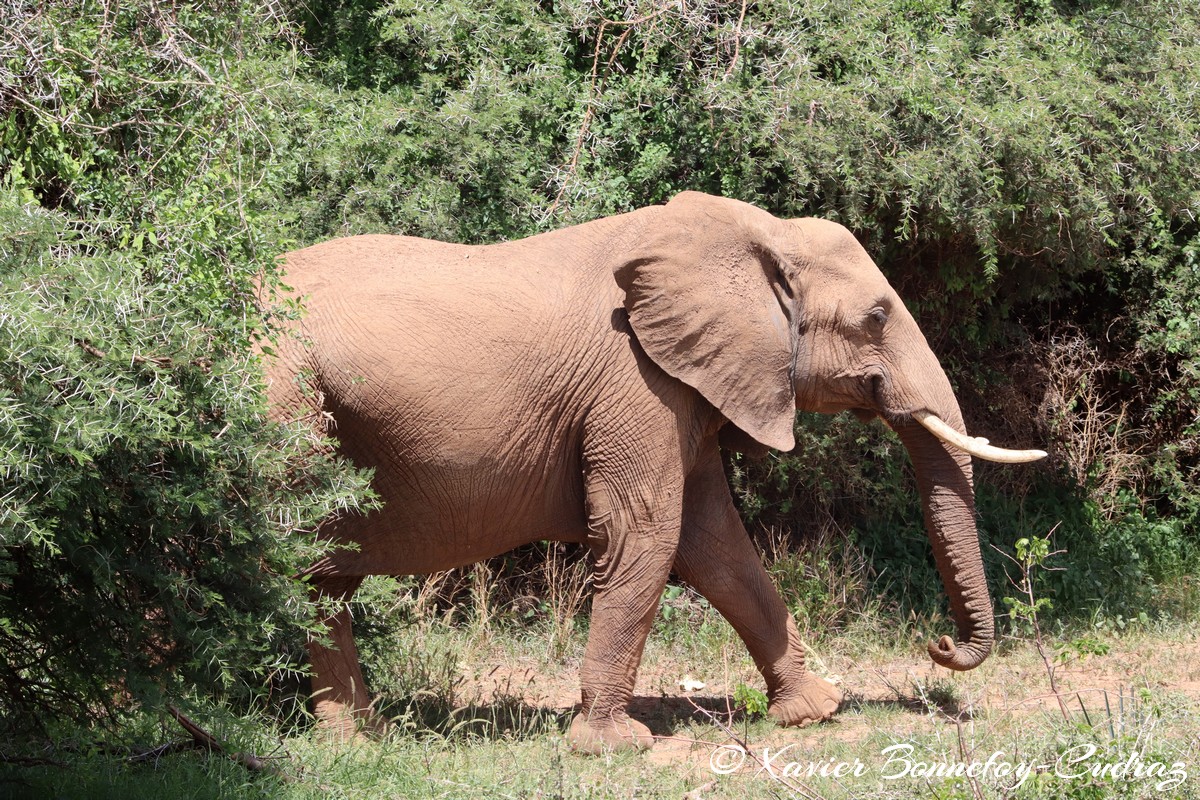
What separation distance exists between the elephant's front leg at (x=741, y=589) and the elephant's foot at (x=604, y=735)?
2.78 feet

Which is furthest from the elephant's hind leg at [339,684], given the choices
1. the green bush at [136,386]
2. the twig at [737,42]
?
the twig at [737,42]

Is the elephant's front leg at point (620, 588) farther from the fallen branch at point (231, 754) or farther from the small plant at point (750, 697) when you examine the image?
the fallen branch at point (231, 754)

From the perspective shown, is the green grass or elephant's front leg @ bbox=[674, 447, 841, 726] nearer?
the green grass

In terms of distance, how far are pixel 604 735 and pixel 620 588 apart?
69cm

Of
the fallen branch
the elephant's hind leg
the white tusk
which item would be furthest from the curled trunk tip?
the fallen branch

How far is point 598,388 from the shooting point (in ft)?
20.7

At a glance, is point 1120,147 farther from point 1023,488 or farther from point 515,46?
point 515,46

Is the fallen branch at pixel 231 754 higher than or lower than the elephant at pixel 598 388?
lower

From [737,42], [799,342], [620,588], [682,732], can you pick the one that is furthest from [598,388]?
[737,42]

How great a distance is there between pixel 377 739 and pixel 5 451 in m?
2.81

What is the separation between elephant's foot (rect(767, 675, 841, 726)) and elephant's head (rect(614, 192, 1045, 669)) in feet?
2.00

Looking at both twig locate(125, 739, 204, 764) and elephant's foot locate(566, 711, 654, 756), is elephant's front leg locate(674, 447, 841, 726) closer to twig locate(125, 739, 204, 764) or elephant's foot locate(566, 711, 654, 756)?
elephant's foot locate(566, 711, 654, 756)

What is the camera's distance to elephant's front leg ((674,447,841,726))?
274 inches

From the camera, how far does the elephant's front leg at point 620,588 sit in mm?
6312
